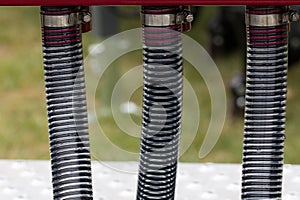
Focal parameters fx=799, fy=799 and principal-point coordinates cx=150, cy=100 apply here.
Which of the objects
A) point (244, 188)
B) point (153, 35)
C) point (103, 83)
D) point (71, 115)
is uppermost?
point (153, 35)

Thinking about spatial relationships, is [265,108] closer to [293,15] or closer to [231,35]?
[293,15]

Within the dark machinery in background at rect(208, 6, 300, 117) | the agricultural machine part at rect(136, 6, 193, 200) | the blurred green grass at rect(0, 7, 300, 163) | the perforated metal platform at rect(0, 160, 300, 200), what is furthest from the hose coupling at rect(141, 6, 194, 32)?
the dark machinery in background at rect(208, 6, 300, 117)

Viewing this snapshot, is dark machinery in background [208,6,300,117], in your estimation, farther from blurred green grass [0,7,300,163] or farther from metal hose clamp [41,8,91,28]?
metal hose clamp [41,8,91,28]

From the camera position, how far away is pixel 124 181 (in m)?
1.48

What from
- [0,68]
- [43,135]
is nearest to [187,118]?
[43,135]

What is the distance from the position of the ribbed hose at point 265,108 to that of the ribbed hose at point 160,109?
0.10m

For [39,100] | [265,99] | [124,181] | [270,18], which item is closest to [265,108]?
[265,99]

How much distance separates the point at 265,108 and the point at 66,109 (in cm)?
27

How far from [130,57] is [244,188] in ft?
9.12

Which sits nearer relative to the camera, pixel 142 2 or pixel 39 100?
pixel 142 2

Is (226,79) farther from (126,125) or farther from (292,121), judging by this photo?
(126,125)

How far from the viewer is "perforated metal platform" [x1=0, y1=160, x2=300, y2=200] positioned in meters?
1.41

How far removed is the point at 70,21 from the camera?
107 cm

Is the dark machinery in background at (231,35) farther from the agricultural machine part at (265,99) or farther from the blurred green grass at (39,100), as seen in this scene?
the agricultural machine part at (265,99)
